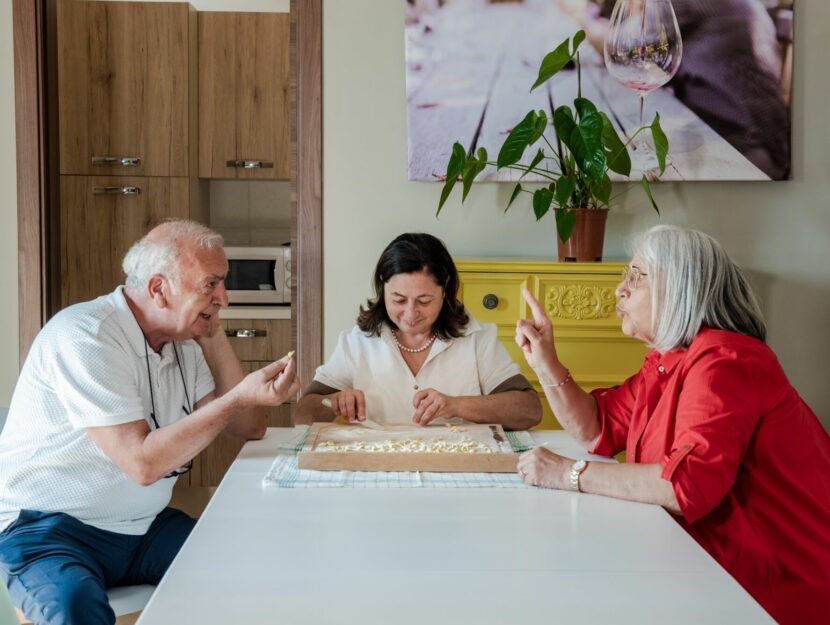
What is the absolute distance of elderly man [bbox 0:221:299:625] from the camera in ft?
6.34

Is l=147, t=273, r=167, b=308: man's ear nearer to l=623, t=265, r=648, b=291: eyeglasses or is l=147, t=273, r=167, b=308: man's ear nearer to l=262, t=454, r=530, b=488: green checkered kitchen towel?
l=262, t=454, r=530, b=488: green checkered kitchen towel

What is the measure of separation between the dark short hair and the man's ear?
2.27ft

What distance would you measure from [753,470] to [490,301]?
1.55 m

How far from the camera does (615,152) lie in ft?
10.9

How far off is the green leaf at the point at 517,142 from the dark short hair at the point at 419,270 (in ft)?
2.46

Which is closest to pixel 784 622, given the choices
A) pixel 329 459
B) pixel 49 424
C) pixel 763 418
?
pixel 763 418

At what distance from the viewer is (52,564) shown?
1.89 meters

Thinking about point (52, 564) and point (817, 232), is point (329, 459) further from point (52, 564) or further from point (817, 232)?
point (817, 232)

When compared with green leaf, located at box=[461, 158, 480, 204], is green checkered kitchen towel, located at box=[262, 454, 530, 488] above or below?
below

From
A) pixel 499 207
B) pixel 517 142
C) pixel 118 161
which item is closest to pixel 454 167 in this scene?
pixel 517 142

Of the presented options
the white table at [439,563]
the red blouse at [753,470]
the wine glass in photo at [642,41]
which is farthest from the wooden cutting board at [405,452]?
the wine glass in photo at [642,41]

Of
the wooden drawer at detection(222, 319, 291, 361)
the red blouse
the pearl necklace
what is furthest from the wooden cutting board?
the wooden drawer at detection(222, 319, 291, 361)

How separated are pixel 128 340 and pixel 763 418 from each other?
1344 millimetres

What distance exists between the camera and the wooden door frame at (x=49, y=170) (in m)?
3.66
